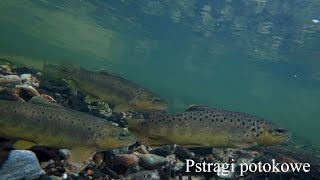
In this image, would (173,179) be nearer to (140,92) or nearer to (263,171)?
(263,171)

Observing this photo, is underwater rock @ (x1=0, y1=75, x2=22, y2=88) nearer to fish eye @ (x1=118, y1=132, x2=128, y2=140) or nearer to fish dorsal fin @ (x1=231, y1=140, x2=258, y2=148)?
fish eye @ (x1=118, y1=132, x2=128, y2=140)

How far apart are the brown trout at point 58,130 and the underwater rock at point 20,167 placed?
122mm

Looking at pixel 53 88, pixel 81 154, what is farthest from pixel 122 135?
pixel 53 88

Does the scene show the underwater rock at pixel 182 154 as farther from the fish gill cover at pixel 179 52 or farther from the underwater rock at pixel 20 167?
the underwater rock at pixel 20 167

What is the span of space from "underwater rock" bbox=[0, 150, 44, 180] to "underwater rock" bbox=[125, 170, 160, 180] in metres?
1.31

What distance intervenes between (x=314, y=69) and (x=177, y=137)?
39317 mm

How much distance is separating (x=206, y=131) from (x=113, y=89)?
298 cm

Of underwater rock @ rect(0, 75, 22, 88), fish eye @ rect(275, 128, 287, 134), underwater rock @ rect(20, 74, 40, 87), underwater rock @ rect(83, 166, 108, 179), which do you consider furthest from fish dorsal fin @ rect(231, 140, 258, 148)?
underwater rock @ rect(20, 74, 40, 87)

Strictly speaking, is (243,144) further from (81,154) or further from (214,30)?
(214,30)

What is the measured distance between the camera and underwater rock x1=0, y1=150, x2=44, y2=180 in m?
3.77

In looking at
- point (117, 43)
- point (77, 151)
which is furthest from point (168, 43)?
point (77, 151)

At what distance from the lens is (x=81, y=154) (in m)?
4.12

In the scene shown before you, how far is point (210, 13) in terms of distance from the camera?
28094 mm

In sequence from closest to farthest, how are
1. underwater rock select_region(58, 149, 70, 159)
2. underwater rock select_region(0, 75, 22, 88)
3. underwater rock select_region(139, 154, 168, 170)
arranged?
underwater rock select_region(58, 149, 70, 159) → underwater rock select_region(139, 154, 168, 170) → underwater rock select_region(0, 75, 22, 88)
